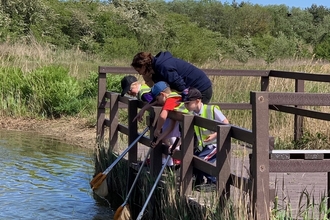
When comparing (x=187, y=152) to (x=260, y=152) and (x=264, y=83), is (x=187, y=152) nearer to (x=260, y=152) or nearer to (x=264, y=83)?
(x=260, y=152)

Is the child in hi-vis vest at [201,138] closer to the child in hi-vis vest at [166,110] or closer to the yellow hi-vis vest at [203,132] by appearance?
the yellow hi-vis vest at [203,132]

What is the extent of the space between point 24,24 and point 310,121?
30243 millimetres

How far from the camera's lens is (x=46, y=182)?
374 inches

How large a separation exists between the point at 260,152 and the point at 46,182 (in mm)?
5386

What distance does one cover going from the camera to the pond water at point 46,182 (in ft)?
26.3

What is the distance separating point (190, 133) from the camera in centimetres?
602

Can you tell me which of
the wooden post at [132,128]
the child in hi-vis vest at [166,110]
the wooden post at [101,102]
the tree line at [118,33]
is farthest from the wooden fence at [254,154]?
the tree line at [118,33]

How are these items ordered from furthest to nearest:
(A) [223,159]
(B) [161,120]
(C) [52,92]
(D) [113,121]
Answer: (C) [52,92], (D) [113,121], (B) [161,120], (A) [223,159]

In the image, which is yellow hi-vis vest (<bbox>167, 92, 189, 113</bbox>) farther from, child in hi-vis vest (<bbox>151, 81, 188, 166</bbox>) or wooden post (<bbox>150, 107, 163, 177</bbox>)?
wooden post (<bbox>150, 107, 163, 177</bbox>)

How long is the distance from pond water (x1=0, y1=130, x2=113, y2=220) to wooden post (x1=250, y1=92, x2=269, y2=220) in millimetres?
3462

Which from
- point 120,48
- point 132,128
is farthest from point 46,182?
point 120,48

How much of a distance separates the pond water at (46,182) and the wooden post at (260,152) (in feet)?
→ 11.4

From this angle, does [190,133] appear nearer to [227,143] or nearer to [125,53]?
[227,143]

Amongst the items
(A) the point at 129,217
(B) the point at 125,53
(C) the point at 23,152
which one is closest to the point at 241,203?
(A) the point at 129,217
